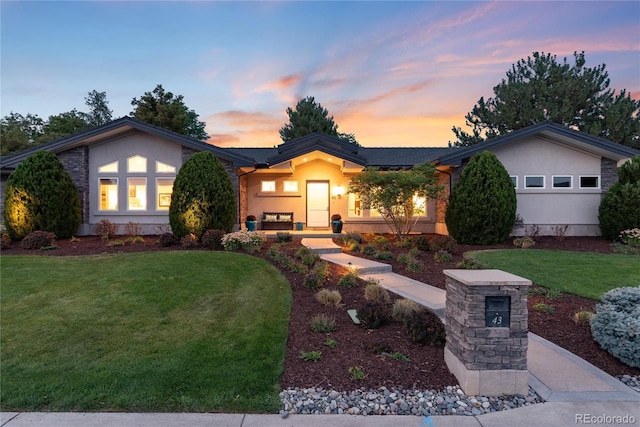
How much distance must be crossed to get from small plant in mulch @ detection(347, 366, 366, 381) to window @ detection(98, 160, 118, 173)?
1326 centimetres

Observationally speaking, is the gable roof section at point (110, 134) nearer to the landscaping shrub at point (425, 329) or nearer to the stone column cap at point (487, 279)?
the landscaping shrub at point (425, 329)

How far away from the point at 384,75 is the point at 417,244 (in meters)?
7.16

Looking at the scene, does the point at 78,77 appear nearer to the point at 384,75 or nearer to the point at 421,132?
the point at 384,75

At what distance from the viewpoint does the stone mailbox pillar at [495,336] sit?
9.82 feet

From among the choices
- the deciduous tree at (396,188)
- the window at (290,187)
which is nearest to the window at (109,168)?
the window at (290,187)

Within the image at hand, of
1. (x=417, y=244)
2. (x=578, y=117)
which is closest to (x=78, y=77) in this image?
(x=417, y=244)

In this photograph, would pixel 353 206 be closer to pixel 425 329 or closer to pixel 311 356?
pixel 425 329

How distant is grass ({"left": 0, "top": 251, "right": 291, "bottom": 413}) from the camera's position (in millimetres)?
3010

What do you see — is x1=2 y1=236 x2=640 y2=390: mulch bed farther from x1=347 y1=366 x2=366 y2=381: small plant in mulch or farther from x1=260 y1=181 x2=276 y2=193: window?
x1=260 y1=181 x2=276 y2=193: window

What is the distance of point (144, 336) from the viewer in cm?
423

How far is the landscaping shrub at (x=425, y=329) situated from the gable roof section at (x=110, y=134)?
9584mm

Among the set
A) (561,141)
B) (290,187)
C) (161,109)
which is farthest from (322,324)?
(161,109)

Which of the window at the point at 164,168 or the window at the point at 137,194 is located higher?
the window at the point at 164,168

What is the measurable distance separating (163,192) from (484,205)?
12.2 meters
